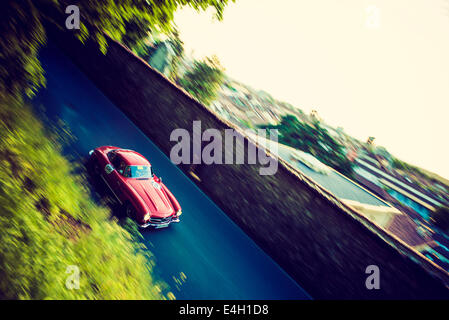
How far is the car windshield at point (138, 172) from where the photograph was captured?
5.79 m

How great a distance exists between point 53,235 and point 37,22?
341 cm

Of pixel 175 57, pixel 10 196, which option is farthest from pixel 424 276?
pixel 175 57

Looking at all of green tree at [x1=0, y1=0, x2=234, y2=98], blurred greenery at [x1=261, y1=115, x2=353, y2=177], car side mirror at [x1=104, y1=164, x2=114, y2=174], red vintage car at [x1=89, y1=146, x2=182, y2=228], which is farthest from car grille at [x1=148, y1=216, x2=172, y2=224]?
blurred greenery at [x1=261, y1=115, x2=353, y2=177]

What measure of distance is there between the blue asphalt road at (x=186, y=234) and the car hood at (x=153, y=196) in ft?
2.14

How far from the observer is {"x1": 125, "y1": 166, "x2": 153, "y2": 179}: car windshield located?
5.79 meters

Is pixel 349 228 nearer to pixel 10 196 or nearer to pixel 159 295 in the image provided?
pixel 159 295

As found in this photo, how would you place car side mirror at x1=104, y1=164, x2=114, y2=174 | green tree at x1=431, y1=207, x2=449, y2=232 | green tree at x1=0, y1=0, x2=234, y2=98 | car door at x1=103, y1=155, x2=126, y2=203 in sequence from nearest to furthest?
1. green tree at x1=0, y1=0, x2=234, y2=98
2. car door at x1=103, y1=155, x2=126, y2=203
3. car side mirror at x1=104, y1=164, x2=114, y2=174
4. green tree at x1=431, y1=207, x2=449, y2=232

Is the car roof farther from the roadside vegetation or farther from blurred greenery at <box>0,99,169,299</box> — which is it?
the roadside vegetation

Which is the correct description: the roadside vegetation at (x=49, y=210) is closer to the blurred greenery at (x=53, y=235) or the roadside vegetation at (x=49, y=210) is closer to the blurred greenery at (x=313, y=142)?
the blurred greenery at (x=53, y=235)

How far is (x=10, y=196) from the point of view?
123 inches

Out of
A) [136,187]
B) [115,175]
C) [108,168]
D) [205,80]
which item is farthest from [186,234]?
[205,80]

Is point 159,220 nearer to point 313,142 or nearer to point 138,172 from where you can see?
point 138,172

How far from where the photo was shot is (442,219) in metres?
18.8

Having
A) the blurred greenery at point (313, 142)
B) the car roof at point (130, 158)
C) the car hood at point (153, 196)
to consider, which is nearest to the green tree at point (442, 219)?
the blurred greenery at point (313, 142)
